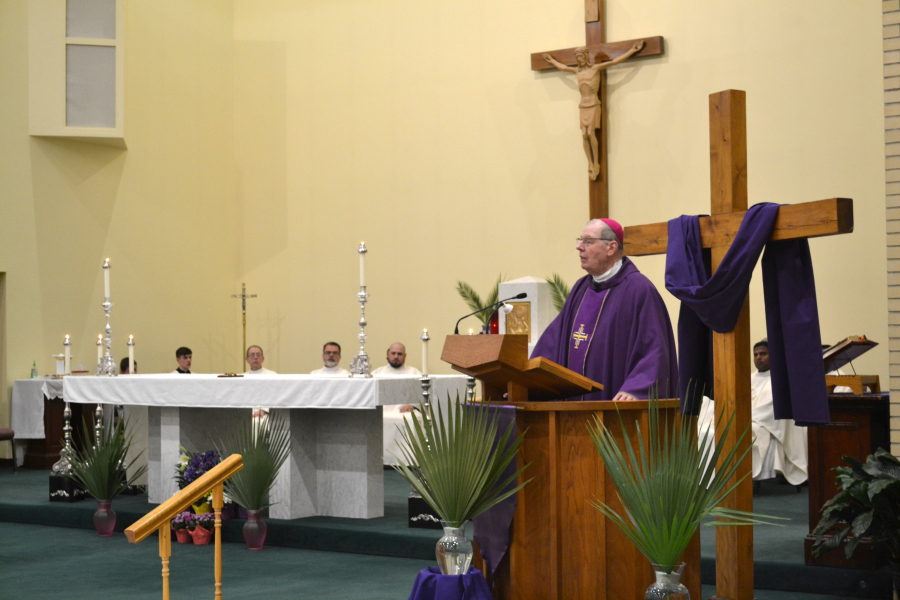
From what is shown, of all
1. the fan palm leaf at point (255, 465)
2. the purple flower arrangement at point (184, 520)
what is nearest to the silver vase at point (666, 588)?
the fan palm leaf at point (255, 465)

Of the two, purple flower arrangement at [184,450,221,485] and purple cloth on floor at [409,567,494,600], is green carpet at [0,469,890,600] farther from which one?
purple cloth on floor at [409,567,494,600]

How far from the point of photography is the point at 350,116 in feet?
39.0

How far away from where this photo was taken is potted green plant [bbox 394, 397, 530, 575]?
147 inches

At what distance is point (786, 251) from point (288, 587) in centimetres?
306

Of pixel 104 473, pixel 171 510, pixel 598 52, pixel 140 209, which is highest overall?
pixel 598 52

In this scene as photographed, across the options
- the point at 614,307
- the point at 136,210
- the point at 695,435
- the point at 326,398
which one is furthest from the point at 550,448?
the point at 136,210

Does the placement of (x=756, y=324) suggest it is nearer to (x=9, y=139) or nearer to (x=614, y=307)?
(x=614, y=307)

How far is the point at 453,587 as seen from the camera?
3725mm

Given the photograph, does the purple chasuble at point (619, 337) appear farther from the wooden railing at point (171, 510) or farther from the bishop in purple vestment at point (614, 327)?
the wooden railing at point (171, 510)

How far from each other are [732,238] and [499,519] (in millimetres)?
1465

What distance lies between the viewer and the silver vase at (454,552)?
3799 mm

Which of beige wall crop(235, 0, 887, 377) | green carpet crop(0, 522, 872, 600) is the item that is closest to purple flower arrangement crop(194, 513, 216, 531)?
green carpet crop(0, 522, 872, 600)

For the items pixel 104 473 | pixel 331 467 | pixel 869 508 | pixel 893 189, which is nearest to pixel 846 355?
→ pixel 893 189

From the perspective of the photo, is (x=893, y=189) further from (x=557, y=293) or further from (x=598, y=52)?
(x=598, y=52)
